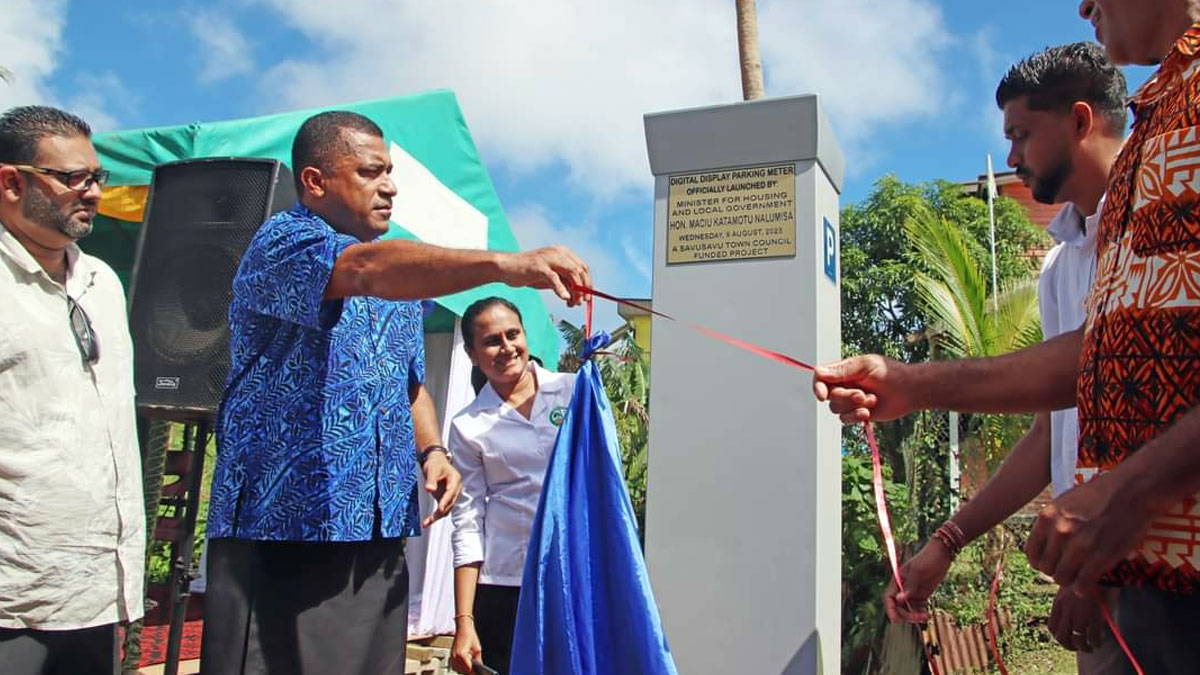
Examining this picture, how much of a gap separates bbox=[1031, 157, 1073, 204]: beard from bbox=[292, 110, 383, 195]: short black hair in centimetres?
179

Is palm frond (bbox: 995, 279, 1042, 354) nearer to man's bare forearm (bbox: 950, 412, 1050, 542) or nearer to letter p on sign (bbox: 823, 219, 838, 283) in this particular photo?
letter p on sign (bbox: 823, 219, 838, 283)

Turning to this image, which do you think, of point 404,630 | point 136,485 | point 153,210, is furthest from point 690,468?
point 153,210

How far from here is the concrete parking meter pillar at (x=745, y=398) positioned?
3.91m

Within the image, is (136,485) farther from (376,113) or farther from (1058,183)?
(376,113)

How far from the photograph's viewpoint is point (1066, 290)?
2645 millimetres

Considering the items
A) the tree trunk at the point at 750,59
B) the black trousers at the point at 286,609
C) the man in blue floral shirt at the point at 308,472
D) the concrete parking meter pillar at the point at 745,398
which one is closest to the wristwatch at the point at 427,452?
the man in blue floral shirt at the point at 308,472

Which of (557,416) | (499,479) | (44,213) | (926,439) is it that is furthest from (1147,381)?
(926,439)

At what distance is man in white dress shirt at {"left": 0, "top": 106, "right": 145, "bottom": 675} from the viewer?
2.28m

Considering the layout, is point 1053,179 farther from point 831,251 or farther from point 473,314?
point 473,314

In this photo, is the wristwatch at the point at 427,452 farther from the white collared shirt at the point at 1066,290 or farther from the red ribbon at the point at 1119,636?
the red ribbon at the point at 1119,636

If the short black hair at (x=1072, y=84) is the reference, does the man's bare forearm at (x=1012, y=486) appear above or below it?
below

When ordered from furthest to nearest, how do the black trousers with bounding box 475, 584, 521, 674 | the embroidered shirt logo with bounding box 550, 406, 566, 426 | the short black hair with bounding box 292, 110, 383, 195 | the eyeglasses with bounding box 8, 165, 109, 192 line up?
1. the embroidered shirt logo with bounding box 550, 406, 566, 426
2. the black trousers with bounding box 475, 584, 521, 674
3. the eyeglasses with bounding box 8, 165, 109, 192
4. the short black hair with bounding box 292, 110, 383, 195

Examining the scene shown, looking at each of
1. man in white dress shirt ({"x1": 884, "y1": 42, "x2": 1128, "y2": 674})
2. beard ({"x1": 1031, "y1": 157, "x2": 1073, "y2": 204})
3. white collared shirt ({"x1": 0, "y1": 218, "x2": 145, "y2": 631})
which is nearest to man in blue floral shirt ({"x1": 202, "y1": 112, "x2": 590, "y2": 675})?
white collared shirt ({"x1": 0, "y1": 218, "x2": 145, "y2": 631})

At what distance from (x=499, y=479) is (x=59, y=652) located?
1481 millimetres
